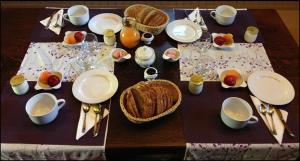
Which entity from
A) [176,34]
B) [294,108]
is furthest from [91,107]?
[294,108]

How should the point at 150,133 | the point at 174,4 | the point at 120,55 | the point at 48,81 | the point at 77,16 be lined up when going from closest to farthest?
1. the point at 150,133
2. the point at 48,81
3. the point at 120,55
4. the point at 77,16
5. the point at 174,4

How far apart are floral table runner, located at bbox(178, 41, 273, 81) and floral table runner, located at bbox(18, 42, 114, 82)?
0.33 metres

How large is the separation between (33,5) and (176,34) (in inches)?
66.1

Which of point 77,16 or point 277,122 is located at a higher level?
point 77,16

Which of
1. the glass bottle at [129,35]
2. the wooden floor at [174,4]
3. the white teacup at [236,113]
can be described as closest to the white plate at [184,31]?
the glass bottle at [129,35]

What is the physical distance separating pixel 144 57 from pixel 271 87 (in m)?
0.52

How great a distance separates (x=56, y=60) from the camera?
1.17 m

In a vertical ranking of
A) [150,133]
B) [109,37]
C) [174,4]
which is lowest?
[174,4]

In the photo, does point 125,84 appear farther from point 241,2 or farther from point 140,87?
point 241,2

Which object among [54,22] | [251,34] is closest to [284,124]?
[251,34]

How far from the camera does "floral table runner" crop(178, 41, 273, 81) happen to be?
113 centimetres

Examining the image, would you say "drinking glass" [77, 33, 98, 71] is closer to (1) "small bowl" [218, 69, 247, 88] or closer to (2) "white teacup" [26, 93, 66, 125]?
(2) "white teacup" [26, 93, 66, 125]

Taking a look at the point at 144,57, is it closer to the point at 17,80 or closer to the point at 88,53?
the point at 88,53

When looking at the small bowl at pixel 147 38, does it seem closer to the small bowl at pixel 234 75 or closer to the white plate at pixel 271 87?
the small bowl at pixel 234 75
